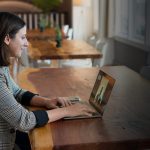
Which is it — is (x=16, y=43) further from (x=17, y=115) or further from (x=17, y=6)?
(x=17, y=6)

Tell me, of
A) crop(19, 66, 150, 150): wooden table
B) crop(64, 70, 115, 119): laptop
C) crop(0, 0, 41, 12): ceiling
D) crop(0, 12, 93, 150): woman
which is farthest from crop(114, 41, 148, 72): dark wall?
crop(0, 0, 41, 12): ceiling

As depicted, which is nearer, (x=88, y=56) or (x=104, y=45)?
(x=88, y=56)

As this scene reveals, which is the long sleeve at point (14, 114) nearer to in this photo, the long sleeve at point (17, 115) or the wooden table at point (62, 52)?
the long sleeve at point (17, 115)

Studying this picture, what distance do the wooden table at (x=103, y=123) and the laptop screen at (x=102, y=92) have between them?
52 mm

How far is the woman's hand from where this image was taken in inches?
68.4

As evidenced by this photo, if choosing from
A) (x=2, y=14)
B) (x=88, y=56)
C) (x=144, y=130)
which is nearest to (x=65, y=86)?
(x=2, y=14)

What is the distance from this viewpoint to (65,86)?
7.09ft

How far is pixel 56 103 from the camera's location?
176 centimetres

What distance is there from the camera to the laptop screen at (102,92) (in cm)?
157

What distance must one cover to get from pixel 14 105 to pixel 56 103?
1.08ft

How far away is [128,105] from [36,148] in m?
0.64

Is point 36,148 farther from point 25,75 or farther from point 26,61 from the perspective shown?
point 26,61

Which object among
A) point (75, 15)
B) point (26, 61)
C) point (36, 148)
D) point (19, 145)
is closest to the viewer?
point (36, 148)

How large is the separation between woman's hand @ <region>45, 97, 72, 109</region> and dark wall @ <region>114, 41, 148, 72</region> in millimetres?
2256
